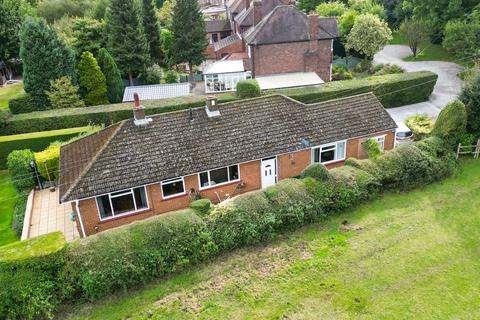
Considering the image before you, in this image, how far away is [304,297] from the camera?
14.2 m

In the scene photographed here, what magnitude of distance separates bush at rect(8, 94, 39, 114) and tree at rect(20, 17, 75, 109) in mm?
314

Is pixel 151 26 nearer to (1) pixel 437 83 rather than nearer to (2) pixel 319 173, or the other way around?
(1) pixel 437 83

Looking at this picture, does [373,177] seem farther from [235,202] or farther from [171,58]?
[171,58]

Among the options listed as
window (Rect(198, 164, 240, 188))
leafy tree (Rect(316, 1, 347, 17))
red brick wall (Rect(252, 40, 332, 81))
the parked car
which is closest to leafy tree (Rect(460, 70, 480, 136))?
the parked car

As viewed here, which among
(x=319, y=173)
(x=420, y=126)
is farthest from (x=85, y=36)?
(x=420, y=126)

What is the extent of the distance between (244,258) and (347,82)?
25.4 metres

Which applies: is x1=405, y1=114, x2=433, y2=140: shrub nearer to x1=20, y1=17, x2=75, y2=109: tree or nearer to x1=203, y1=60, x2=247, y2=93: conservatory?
x1=203, y1=60, x2=247, y2=93: conservatory

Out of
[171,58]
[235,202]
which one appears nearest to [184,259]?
[235,202]

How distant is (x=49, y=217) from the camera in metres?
21.3

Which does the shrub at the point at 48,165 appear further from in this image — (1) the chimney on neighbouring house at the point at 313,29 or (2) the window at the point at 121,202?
(1) the chimney on neighbouring house at the point at 313,29

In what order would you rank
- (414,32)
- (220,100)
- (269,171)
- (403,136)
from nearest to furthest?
(269,171), (403,136), (220,100), (414,32)

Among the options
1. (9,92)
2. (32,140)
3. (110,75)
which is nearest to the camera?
(32,140)

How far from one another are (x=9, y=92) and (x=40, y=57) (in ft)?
48.9

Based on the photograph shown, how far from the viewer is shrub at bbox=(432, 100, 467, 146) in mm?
Answer: 23078
